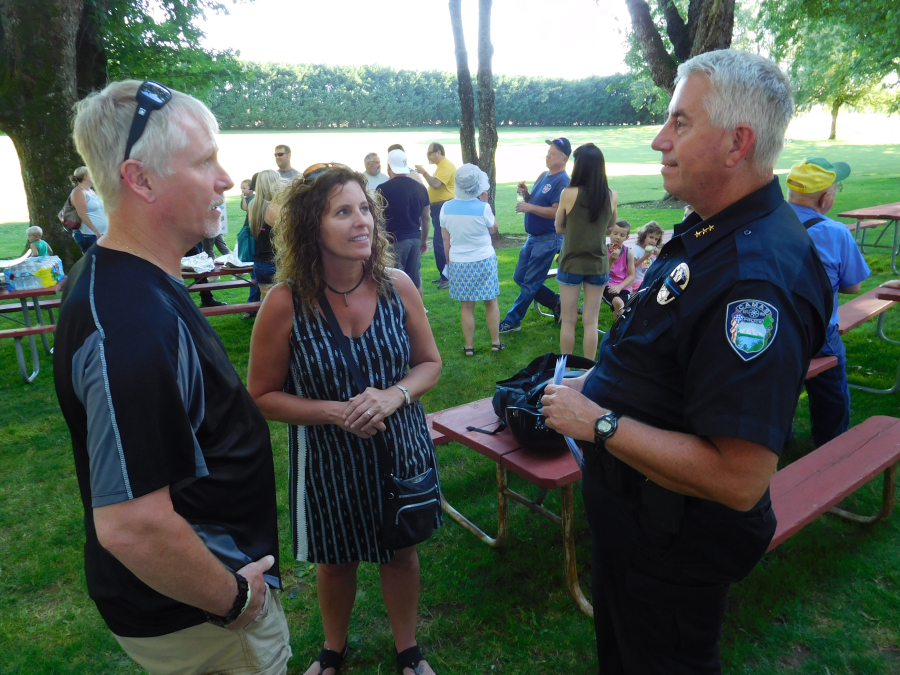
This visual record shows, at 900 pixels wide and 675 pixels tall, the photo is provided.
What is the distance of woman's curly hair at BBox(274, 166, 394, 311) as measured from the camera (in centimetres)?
219

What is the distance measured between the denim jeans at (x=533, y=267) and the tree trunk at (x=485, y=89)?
4518 mm

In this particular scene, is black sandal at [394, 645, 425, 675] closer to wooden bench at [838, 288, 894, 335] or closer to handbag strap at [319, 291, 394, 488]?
handbag strap at [319, 291, 394, 488]

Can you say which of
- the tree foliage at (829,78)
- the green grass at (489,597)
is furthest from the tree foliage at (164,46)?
the tree foliage at (829,78)

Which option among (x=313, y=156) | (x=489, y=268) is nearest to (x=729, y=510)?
(x=489, y=268)

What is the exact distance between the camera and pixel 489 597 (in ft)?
10.00

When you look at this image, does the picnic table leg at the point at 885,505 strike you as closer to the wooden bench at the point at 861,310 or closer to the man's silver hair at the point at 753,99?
the wooden bench at the point at 861,310

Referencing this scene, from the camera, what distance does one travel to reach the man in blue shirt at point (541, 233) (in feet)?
21.2

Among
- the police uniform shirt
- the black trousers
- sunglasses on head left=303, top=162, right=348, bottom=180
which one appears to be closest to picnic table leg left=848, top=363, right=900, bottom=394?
the black trousers

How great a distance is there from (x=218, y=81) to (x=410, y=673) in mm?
14028

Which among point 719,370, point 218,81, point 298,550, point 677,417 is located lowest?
point 298,550

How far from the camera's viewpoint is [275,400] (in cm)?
216

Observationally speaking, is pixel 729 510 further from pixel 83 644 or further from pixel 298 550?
pixel 83 644

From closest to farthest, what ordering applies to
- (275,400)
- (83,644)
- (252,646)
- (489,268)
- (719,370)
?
1. (719,370)
2. (252,646)
3. (275,400)
4. (83,644)
5. (489,268)

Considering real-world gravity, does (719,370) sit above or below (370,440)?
above
